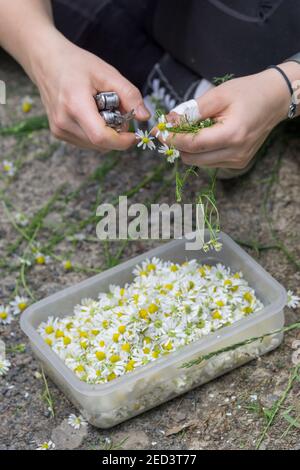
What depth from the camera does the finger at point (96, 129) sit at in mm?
1220

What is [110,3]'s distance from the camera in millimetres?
1729

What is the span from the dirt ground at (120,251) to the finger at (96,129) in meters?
0.35

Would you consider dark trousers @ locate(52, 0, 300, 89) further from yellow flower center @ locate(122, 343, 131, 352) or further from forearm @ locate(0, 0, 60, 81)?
yellow flower center @ locate(122, 343, 131, 352)

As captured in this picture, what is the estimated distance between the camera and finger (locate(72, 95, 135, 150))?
1.22 meters

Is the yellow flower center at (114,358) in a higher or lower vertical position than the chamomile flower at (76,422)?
higher

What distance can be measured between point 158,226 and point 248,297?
327mm

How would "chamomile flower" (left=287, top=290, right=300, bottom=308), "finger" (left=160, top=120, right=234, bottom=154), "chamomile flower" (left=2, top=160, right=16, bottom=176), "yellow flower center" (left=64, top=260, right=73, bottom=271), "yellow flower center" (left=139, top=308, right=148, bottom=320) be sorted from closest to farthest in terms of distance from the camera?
"finger" (left=160, top=120, right=234, bottom=154)
"yellow flower center" (left=139, top=308, right=148, bottom=320)
"chamomile flower" (left=287, top=290, right=300, bottom=308)
"yellow flower center" (left=64, top=260, right=73, bottom=271)
"chamomile flower" (left=2, top=160, right=16, bottom=176)

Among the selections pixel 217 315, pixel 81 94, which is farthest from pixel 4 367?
pixel 81 94

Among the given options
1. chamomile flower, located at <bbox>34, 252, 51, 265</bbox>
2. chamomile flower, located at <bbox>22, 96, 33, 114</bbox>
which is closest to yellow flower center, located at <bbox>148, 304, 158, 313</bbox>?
chamomile flower, located at <bbox>34, 252, 51, 265</bbox>

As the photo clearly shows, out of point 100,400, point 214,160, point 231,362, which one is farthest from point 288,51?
point 100,400

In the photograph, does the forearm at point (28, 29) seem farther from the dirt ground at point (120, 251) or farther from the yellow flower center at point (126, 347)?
the yellow flower center at point (126, 347)

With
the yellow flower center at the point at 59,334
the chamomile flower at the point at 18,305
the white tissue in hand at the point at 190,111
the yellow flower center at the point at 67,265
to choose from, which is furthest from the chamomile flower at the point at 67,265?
the white tissue in hand at the point at 190,111

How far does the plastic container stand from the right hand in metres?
0.25

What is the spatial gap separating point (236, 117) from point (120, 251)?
1.41ft
